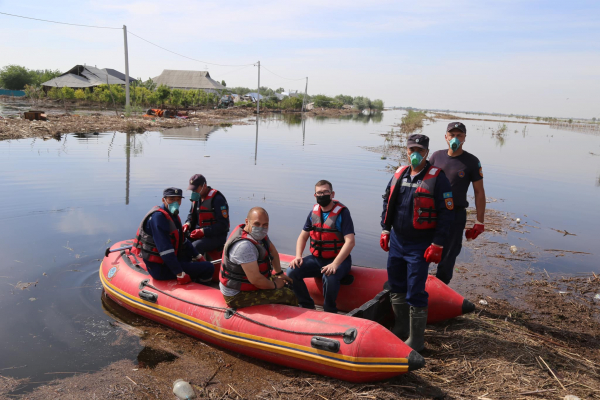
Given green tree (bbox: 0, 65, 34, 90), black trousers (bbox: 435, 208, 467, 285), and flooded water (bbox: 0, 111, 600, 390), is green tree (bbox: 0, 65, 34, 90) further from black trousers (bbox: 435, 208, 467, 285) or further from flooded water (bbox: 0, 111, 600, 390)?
black trousers (bbox: 435, 208, 467, 285)

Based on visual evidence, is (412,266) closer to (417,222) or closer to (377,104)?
(417,222)

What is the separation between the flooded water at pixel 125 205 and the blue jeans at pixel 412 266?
102 inches

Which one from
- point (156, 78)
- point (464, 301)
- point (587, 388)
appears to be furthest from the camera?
point (156, 78)

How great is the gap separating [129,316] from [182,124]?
26.6 m

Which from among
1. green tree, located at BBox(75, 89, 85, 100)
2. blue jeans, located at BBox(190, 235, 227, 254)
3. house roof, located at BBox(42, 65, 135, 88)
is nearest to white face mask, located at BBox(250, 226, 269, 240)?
blue jeans, located at BBox(190, 235, 227, 254)

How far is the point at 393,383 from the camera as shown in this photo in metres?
3.43

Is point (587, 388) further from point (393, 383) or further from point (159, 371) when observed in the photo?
point (159, 371)

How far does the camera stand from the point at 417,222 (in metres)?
3.67

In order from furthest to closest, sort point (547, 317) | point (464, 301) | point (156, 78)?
point (156, 78) < point (547, 317) < point (464, 301)

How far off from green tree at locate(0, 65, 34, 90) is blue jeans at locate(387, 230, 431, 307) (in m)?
67.3

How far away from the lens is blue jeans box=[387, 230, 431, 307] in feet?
12.1

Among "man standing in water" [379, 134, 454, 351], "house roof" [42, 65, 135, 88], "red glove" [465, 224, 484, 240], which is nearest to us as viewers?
"man standing in water" [379, 134, 454, 351]

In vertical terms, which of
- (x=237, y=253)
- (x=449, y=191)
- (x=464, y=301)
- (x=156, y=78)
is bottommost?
(x=464, y=301)

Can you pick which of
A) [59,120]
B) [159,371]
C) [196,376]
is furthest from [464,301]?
[59,120]
